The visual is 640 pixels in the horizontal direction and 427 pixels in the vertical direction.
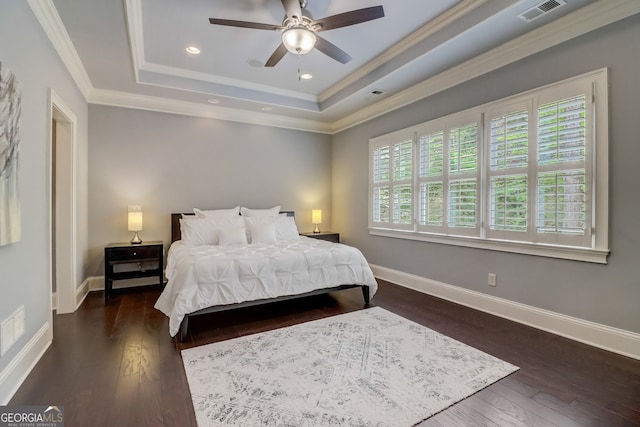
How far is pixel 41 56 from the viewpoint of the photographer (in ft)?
7.90

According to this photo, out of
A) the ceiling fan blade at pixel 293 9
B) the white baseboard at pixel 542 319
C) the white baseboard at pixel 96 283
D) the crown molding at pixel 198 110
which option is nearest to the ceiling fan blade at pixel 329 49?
the ceiling fan blade at pixel 293 9

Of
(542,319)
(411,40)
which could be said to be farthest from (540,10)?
(542,319)

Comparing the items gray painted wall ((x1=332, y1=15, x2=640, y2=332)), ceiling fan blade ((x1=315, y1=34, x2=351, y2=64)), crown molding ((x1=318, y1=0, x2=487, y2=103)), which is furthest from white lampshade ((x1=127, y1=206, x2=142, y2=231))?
gray painted wall ((x1=332, y1=15, x2=640, y2=332))

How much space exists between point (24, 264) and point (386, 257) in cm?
415

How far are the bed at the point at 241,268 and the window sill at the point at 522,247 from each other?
1056 millimetres

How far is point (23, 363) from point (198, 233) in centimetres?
224

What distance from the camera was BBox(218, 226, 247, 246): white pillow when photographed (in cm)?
403

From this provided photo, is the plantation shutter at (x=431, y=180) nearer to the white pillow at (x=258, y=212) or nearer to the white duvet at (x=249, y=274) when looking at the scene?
the white duvet at (x=249, y=274)

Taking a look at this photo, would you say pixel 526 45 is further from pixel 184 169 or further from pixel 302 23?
pixel 184 169

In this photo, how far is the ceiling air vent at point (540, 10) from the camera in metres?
2.44

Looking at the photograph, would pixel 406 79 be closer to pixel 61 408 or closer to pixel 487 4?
pixel 487 4

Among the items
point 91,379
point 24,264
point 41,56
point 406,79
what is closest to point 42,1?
point 41,56

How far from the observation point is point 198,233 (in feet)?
13.6

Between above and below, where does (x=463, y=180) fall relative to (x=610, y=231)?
above
